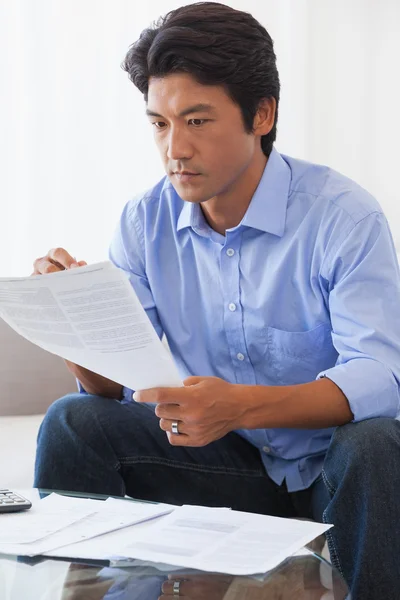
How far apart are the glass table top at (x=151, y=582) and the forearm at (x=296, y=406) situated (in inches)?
14.5

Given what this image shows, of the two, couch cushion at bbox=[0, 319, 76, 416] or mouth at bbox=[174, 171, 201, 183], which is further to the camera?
couch cushion at bbox=[0, 319, 76, 416]

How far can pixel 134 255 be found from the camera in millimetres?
1845

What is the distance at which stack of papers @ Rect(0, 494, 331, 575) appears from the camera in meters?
1.05

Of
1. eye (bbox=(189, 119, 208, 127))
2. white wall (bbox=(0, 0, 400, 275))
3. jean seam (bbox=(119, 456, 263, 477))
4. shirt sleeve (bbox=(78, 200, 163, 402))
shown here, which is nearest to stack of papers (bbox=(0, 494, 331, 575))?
jean seam (bbox=(119, 456, 263, 477))

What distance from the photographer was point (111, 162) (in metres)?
3.00

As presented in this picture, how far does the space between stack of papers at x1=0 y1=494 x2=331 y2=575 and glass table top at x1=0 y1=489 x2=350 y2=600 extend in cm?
1

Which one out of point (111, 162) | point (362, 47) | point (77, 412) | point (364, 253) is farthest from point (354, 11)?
point (77, 412)

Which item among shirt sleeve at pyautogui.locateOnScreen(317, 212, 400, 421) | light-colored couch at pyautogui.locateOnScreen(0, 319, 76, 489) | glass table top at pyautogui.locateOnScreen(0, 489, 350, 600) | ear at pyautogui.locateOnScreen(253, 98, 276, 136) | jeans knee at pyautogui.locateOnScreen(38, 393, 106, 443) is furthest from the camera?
light-colored couch at pyautogui.locateOnScreen(0, 319, 76, 489)

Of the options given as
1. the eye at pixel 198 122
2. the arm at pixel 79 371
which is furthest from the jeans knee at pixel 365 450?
the eye at pixel 198 122

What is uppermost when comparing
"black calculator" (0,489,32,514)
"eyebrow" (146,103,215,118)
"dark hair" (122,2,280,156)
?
"dark hair" (122,2,280,156)

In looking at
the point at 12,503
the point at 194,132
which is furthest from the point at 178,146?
the point at 12,503

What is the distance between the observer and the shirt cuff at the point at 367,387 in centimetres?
143

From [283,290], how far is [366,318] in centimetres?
21

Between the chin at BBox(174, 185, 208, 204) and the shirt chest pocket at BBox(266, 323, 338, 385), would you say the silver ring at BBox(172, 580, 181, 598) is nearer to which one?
the shirt chest pocket at BBox(266, 323, 338, 385)
